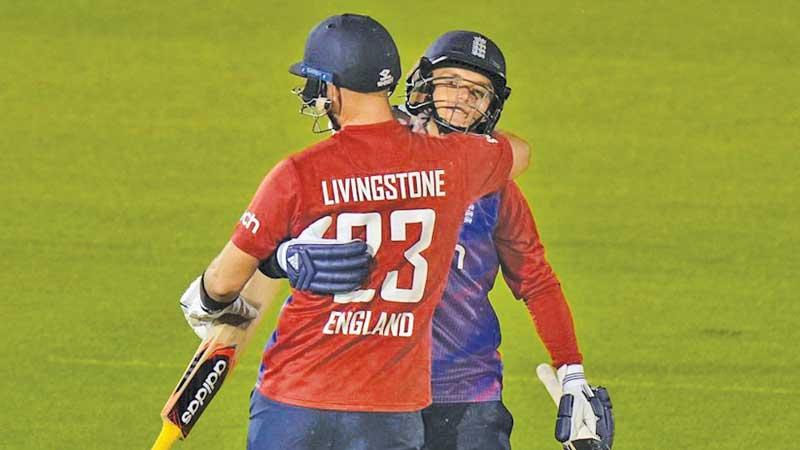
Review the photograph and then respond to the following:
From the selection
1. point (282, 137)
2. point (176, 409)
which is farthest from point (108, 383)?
point (282, 137)

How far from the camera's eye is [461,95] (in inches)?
229

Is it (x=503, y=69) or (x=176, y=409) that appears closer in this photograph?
(x=176, y=409)

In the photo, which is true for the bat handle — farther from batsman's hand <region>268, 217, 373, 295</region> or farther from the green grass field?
the green grass field

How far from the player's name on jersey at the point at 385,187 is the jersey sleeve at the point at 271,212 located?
87 millimetres

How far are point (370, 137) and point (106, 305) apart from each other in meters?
4.69

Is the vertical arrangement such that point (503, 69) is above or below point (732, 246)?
above

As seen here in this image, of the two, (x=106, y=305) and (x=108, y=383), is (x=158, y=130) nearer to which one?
(x=106, y=305)

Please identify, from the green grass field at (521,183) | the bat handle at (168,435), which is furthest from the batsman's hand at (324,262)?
the green grass field at (521,183)

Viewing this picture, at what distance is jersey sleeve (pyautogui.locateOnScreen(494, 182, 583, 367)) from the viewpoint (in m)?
5.91

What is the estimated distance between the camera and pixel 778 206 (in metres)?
11.0

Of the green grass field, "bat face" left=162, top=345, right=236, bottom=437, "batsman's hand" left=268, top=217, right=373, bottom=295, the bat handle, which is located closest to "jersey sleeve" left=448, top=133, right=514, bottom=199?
"batsman's hand" left=268, top=217, right=373, bottom=295

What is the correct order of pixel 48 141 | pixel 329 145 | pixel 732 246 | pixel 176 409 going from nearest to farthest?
pixel 329 145 < pixel 176 409 < pixel 732 246 < pixel 48 141

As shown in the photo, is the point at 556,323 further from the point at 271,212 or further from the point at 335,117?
the point at 271,212

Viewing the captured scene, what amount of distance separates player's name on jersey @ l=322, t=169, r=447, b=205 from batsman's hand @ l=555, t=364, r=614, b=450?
1127 mm
